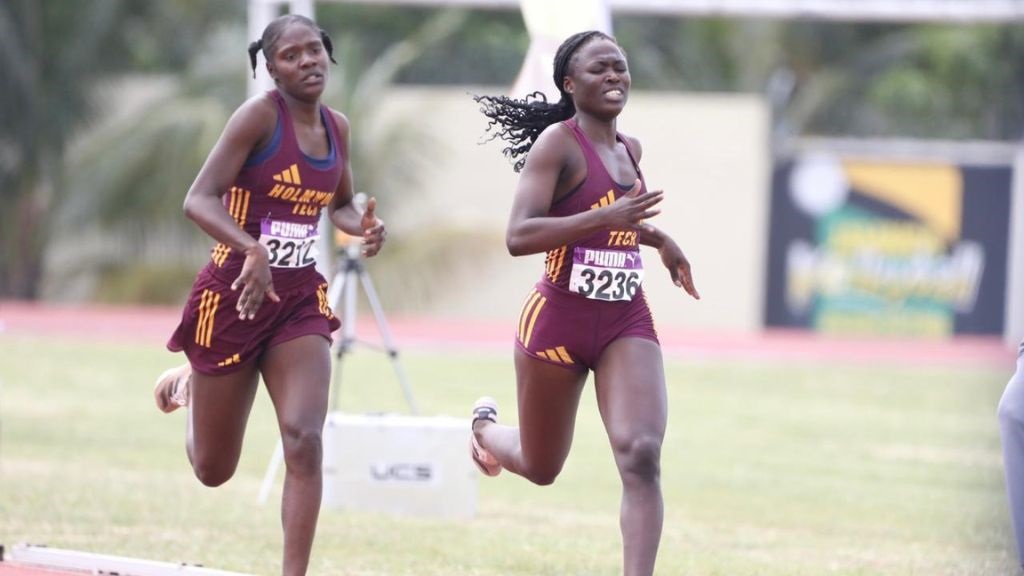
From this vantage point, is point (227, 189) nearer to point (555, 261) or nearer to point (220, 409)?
point (220, 409)

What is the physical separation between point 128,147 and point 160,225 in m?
1.39

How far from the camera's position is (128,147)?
28.1 metres

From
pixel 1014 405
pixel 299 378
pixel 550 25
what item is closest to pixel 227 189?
pixel 299 378

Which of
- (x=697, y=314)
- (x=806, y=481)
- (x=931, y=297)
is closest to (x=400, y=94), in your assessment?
(x=697, y=314)

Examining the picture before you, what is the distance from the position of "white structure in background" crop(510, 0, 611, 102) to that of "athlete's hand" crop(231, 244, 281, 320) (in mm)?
3083

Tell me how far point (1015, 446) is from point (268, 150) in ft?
10.9

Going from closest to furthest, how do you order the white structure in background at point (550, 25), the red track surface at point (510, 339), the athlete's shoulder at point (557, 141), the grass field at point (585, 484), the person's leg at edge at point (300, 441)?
the athlete's shoulder at point (557, 141), the person's leg at edge at point (300, 441), the grass field at point (585, 484), the white structure in background at point (550, 25), the red track surface at point (510, 339)

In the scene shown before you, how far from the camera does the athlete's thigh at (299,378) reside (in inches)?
276

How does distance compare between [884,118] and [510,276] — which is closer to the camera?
[510,276]

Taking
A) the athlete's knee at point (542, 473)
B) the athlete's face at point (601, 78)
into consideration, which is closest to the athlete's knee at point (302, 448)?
the athlete's knee at point (542, 473)

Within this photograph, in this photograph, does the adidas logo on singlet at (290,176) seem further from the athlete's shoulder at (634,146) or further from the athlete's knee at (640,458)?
the athlete's knee at (640,458)

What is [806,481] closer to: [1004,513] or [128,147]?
[1004,513]

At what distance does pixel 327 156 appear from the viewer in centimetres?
736

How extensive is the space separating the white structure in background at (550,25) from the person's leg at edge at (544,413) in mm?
2863
